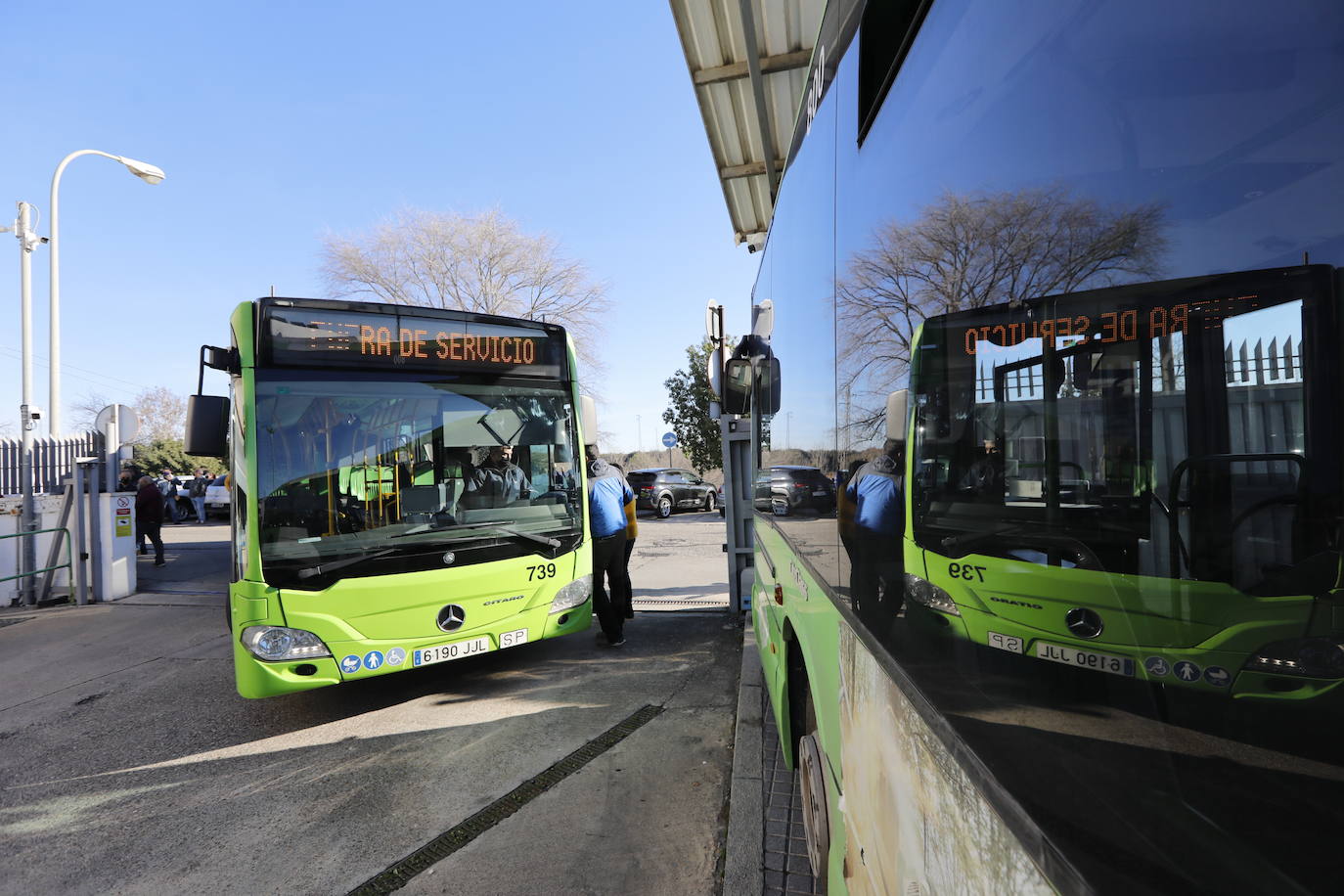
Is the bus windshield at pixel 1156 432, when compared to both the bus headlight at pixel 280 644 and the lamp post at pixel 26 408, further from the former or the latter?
the lamp post at pixel 26 408

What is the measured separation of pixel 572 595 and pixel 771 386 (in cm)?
287

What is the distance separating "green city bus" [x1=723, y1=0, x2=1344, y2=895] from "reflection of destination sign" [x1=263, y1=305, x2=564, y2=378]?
453 cm

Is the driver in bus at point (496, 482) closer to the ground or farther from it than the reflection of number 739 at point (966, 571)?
farther from it

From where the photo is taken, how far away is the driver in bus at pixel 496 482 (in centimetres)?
549

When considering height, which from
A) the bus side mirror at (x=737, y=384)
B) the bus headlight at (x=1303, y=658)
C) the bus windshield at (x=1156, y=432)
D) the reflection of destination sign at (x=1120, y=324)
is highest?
the bus side mirror at (x=737, y=384)

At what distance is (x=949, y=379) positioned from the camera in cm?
115

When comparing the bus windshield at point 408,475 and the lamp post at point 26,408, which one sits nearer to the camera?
the bus windshield at point 408,475

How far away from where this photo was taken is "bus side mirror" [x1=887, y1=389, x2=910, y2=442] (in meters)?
1.32

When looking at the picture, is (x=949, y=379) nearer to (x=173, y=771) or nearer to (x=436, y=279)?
(x=173, y=771)

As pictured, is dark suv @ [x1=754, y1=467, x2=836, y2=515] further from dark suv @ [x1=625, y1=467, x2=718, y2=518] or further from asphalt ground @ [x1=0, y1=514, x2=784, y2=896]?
dark suv @ [x1=625, y1=467, x2=718, y2=518]

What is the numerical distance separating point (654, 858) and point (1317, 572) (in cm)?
328

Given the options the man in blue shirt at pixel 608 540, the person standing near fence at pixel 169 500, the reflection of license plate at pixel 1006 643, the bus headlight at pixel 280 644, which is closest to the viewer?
the reflection of license plate at pixel 1006 643

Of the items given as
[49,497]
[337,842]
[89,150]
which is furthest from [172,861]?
[89,150]

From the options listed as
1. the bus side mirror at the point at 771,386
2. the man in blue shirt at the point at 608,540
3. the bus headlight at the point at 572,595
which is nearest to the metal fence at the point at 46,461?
the man in blue shirt at the point at 608,540
